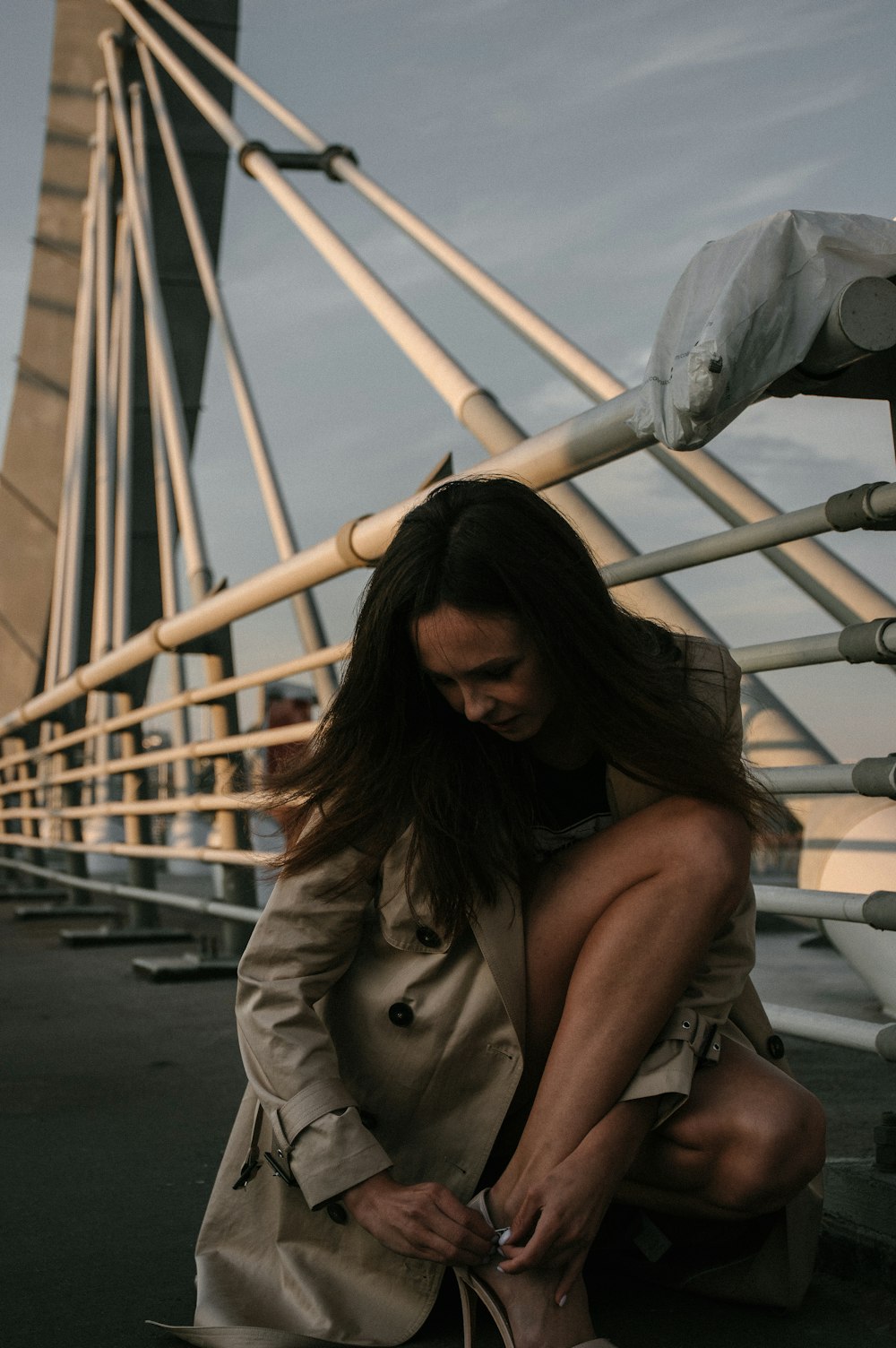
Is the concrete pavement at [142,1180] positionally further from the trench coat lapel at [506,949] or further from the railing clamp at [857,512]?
the railing clamp at [857,512]

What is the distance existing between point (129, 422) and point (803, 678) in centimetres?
512

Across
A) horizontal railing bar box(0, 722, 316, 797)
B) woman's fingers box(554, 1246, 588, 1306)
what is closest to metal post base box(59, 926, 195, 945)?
horizontal railing bar box(0, 722, 316, 797)

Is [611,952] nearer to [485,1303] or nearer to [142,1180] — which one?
[485,1303]

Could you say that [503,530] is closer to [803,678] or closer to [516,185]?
[803,678]

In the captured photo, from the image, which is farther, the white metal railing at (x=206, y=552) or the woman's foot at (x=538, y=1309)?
the white metal railing at (x=206, y=552)

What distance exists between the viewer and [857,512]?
4.59 ft

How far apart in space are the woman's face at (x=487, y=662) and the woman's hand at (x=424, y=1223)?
1.41 feet

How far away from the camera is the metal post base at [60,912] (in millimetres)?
6102

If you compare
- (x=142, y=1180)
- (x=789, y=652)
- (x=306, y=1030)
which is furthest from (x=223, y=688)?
(x=306, y=1030)

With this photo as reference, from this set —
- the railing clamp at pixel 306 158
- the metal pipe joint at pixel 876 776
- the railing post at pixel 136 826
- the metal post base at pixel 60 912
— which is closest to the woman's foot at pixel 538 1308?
the metal pipe joint at pixel 876 776

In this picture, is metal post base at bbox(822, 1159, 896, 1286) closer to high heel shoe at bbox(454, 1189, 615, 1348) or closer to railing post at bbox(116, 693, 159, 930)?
high heel shoe at bbox(454, 1189, 615, 1348)

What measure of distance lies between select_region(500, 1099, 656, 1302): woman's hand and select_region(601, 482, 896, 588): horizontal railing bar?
0.65m

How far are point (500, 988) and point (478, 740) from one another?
10.5 inches

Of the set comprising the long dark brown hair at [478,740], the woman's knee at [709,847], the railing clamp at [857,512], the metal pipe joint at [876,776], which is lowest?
the woman's knee at [709,847]
